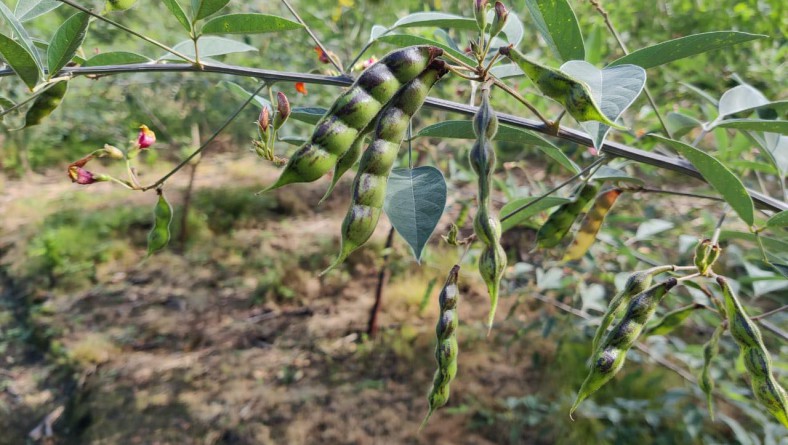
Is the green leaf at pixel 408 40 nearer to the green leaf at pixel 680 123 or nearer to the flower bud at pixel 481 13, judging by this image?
the flower bud at pixel 481 13

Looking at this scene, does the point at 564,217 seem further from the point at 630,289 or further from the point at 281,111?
the point at 281,111

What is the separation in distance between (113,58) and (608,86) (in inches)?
24.2

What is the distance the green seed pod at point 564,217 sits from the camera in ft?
2.52

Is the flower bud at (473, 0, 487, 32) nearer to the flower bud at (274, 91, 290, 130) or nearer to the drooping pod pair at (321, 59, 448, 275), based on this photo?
the drooping pod pair at (321, 59, 448, 275)

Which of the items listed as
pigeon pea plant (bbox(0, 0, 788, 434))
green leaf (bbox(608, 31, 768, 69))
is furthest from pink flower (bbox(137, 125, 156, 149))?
green leaf (bbox(608, 31, 768, 69))

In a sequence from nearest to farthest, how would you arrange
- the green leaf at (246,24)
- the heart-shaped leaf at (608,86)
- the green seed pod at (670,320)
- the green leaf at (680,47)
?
the heart-shaped leaf at (608,86) < the green leaf at (680,47) < the green leaf at (246,24) < the green seed pod at (670,320)

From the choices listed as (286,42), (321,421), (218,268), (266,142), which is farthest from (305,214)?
(266,142)

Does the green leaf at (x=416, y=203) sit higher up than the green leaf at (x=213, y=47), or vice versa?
the green leaf at (x=213, y=47)

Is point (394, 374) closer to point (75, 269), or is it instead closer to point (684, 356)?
point (684, 356)

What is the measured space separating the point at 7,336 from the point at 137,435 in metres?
1.41

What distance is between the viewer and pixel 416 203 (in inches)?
18.2

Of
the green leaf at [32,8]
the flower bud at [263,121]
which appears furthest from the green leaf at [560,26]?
the green leaf at [32,8]

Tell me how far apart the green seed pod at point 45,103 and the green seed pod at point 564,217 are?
65 centimetres

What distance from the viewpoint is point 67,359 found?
2840 mm
